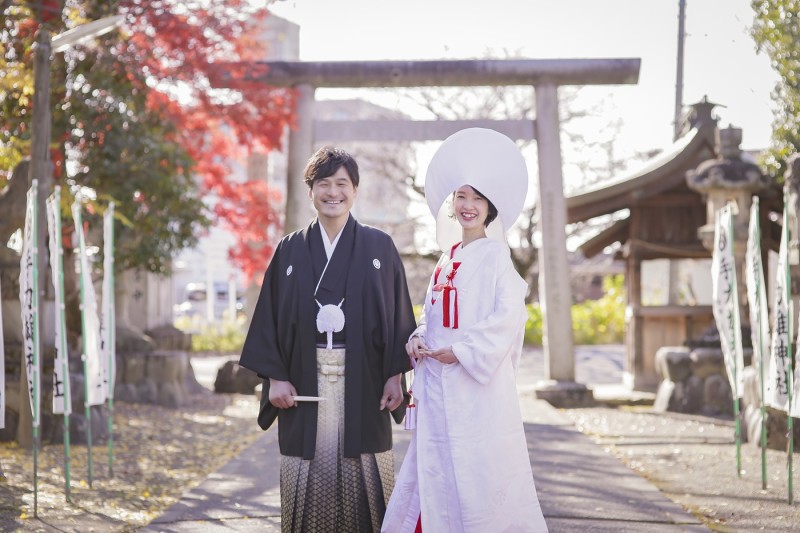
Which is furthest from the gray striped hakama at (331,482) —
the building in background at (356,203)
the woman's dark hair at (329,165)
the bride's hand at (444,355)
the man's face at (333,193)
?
the building in background at (356,203)

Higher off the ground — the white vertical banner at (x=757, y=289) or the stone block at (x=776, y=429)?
the white vertical banner at (x=757, y=289)

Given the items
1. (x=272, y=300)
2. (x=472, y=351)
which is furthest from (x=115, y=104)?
(x=472, y=351)

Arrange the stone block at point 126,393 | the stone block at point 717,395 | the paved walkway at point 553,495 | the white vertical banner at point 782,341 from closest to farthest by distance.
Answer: the paved walkway at point 553,495 → the white vertical banner at point 782,341 → the stone block at point 717,395 → the stone block at point 126,393

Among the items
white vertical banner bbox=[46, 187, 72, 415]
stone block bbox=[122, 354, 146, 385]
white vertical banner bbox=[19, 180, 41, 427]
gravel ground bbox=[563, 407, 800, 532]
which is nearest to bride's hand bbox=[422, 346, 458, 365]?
gravel ground bbox=[563, 407, 800, 532]

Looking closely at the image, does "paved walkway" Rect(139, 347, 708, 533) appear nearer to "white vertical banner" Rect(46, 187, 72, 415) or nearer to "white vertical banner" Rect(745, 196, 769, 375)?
"white vertical banner" Rect(46, 187, 72, 415)

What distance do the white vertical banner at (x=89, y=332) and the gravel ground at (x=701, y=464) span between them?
13.3 feet

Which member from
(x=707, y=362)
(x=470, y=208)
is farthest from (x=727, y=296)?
(x=707, y=362)

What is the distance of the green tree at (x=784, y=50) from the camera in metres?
8.78

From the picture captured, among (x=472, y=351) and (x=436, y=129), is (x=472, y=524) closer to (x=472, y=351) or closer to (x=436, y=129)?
(x=472, y=351)

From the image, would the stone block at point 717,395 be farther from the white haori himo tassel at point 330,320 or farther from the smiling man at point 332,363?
the white haori himo tassel at point 330,320

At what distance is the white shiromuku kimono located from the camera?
4.02 m

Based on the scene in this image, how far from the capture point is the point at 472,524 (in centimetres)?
399

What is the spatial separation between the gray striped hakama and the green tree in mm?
6272

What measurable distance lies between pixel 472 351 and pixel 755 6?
6405mm
